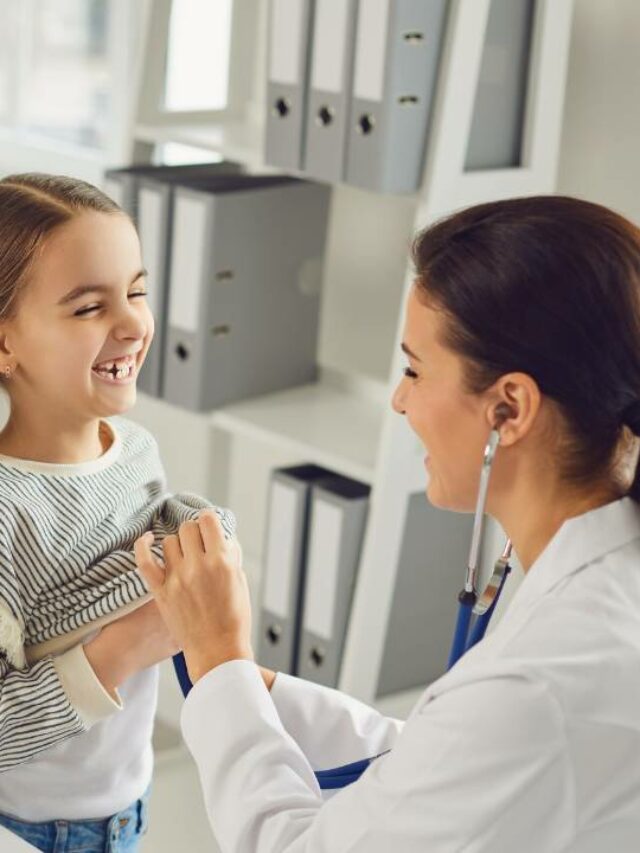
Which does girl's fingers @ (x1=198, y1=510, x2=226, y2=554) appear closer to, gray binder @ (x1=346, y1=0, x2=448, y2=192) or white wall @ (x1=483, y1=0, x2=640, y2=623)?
gray binder @ (x1=346, y1=0, x2=448, y2=192)

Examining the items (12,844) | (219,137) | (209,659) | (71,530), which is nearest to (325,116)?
(219,137)

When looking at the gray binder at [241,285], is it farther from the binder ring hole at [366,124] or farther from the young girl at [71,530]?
the young girl at [71,530]

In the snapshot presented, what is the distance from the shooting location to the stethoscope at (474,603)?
1203mm

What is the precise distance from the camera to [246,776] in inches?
47.8

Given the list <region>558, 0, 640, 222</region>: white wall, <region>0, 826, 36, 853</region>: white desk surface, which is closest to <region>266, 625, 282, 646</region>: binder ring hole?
<region>558, 0, 640, 222</region>: white wall

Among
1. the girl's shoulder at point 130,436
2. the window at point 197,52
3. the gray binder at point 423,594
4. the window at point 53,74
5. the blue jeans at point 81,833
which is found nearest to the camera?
the blue jeans at point 81,833

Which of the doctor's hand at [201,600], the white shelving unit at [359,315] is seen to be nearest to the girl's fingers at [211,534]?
the doctor's hand at [201,600]

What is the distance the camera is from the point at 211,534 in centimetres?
133

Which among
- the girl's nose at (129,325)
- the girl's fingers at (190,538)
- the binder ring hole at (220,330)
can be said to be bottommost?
the binder ring hole at (220,330)

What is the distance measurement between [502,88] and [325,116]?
284mm

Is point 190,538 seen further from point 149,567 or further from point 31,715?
point 31,715

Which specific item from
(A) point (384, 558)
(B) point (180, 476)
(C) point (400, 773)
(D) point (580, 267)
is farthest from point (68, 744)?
(B) point (180, 476)

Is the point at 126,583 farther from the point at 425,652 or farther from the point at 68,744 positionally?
the point at 425,652

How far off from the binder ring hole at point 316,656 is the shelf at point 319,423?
0.33 meters
